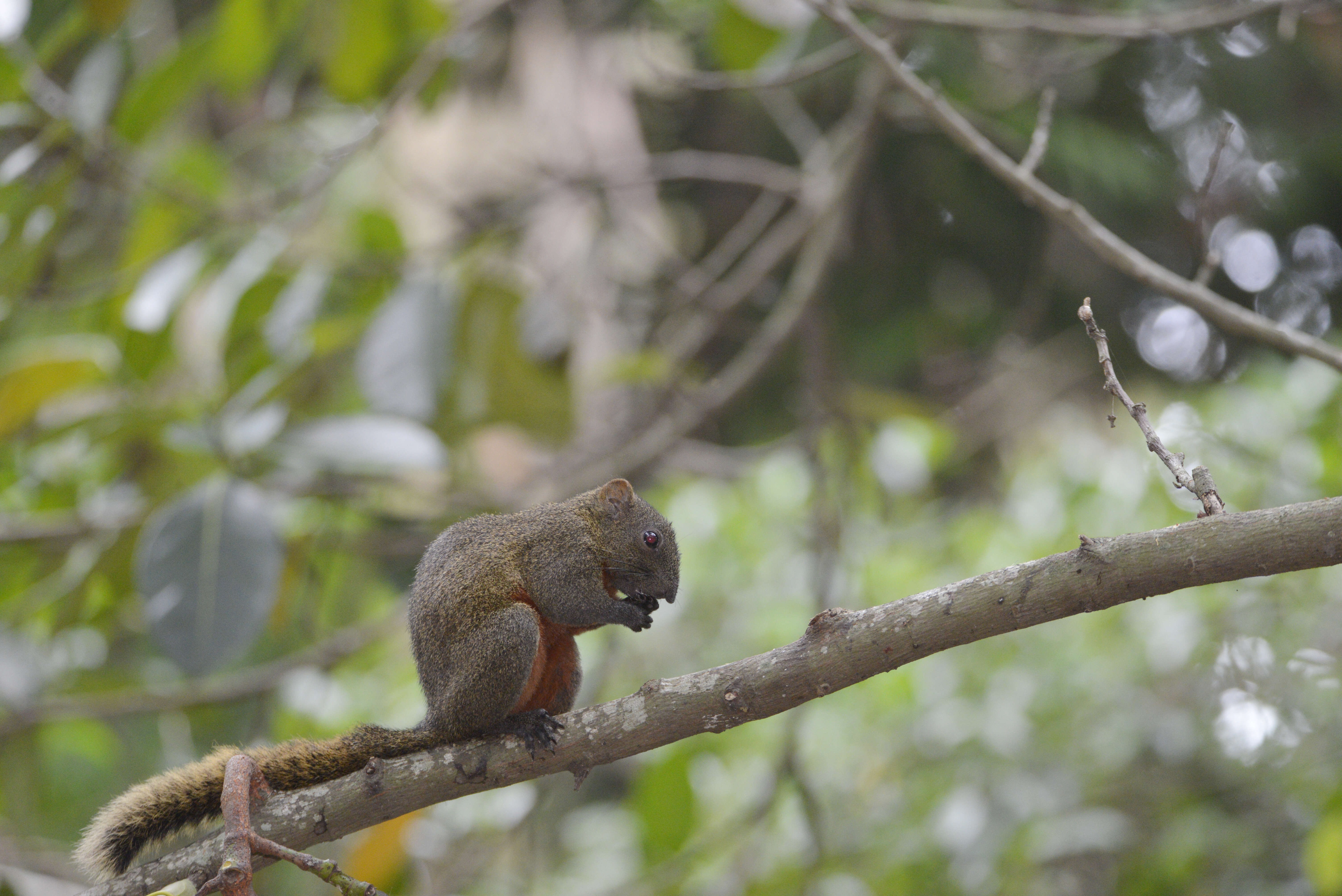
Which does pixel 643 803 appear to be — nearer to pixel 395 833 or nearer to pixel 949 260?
pixel 395 833

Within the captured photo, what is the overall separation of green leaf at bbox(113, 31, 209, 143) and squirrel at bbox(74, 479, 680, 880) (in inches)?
90.4

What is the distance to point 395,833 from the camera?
3.20 meters

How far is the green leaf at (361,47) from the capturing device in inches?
161

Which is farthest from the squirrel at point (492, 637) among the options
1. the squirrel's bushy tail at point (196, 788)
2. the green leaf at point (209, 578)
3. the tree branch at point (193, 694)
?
the tree branch at point (193, 694)

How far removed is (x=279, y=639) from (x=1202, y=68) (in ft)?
14.3

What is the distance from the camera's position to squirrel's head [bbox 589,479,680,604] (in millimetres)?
2408

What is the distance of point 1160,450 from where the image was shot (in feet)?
4.97

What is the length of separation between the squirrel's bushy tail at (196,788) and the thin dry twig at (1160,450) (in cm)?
A: 133

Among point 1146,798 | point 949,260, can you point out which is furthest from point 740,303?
point 1146,798

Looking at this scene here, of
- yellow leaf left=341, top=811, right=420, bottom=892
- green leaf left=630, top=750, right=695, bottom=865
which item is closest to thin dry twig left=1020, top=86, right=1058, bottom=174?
green leaf left=630, top=750, right=695, bottom=865

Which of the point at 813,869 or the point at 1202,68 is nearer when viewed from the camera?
the point at 813,869

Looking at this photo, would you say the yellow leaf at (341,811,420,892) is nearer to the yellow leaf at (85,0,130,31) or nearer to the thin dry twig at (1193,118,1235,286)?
the thin dry twig at (1193,118,1235,286)

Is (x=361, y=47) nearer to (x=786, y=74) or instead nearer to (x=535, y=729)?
(x=786, y=74)

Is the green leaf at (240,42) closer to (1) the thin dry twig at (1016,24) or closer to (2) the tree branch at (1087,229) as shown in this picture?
(1) the thin dry twig at (1016,24)
